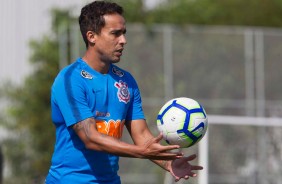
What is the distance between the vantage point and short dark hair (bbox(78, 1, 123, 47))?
21.0ft

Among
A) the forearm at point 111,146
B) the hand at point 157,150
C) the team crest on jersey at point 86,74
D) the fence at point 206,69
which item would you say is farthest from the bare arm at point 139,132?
the fence at point 206,69

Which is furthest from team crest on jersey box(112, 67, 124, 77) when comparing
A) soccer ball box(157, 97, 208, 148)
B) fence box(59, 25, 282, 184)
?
fence box(59, 25, 282, 184)

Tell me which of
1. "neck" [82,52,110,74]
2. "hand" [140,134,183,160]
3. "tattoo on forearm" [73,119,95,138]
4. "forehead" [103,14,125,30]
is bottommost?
"hand" [140,134,183,160]

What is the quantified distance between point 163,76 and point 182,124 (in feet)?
27.1

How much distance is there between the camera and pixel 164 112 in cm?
635

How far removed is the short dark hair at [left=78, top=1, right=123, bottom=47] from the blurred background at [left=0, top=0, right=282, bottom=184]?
6.87 m

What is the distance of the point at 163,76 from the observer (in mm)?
14461

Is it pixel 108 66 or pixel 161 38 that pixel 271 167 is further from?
pixel 108 66

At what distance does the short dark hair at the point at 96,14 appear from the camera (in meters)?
6.40

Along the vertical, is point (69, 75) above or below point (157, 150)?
above

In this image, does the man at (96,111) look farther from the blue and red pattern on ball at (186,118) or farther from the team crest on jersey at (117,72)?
the blue and red pattern on ball at (186,118)

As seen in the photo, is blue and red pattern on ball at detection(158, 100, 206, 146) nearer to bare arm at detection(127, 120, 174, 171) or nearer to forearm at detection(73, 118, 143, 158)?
bare arm at detection(127, 120, 174, 171)

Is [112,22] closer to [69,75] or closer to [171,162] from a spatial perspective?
[69,75]

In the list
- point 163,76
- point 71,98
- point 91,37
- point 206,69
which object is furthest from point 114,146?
point 206,69
